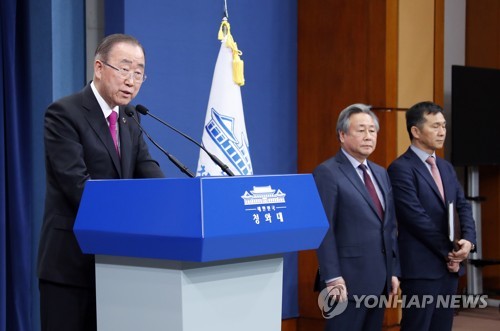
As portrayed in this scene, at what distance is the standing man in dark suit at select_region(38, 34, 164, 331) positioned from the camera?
234 cm

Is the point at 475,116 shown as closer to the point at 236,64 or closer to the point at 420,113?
the point at 420,113

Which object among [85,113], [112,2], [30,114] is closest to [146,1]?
[112,2]

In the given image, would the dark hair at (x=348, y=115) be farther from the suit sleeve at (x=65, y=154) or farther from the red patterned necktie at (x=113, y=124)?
the suit sleeve at (x=65, y=154)

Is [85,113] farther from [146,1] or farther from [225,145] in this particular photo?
[146,1]

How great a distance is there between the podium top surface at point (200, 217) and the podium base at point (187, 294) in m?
0.06

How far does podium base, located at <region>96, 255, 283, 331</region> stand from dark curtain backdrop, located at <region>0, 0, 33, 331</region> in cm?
220

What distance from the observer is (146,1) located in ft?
15.9

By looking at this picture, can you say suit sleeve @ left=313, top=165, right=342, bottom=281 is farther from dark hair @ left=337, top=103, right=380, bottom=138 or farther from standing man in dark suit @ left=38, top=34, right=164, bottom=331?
standing man in dark suit @ left=38, top=34, right=164, bottom=331

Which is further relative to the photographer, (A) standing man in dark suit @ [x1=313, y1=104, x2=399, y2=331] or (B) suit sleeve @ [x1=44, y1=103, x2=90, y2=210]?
(A) standing man in dark suit @ [x1=313, y1=104, x2=399, y2=331]

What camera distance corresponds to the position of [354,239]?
13.1ft

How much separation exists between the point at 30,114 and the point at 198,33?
132 centimetres

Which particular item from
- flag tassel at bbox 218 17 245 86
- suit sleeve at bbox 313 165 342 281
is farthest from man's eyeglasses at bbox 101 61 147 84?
flag tassel at bbox 218 17 245 86

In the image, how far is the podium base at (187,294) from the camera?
1.98 meters

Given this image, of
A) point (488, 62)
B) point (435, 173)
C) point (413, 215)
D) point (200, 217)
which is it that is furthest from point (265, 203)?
point (488, 62)
